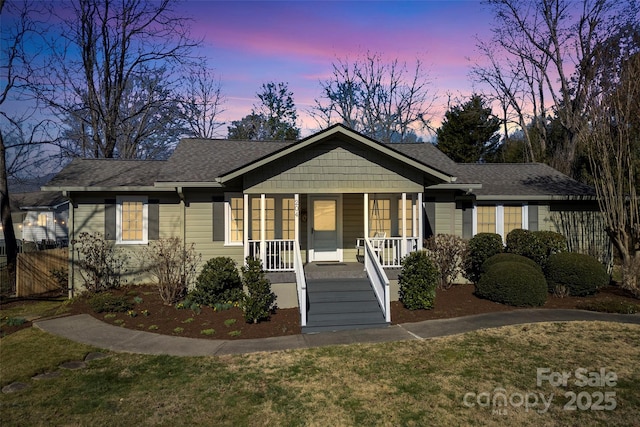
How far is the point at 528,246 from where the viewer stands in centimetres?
1210

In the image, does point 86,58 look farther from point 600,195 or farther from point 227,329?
point 600,195

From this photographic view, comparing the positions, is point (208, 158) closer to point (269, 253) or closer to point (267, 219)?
point (267, 219)

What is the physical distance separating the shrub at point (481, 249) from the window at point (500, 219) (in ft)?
3.82

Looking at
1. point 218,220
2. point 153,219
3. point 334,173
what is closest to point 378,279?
point 334,173

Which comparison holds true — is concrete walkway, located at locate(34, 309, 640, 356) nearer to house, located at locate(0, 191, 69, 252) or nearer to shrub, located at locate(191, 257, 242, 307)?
shrub, located at locate(191, 257, 242, 307)

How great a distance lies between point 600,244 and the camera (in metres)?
14.8

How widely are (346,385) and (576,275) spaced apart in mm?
8622

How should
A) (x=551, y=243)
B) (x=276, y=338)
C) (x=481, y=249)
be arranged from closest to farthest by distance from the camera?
(x=276, y=338) < (x=551, y=243) < (x=481, y=249)

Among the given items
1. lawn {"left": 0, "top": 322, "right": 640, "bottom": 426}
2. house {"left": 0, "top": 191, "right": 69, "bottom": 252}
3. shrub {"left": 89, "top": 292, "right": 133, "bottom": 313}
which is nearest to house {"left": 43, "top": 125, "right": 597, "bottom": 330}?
lawn {"left": 0, "top": 322, "right": 640, "bottom": 426}

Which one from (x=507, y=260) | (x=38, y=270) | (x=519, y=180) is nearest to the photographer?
(x=507, y=260)

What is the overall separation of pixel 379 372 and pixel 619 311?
7347 millimetres

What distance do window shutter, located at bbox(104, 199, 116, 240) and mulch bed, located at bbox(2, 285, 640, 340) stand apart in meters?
1.99

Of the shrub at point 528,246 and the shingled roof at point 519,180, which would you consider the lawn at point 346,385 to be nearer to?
the shrub at point 528,246

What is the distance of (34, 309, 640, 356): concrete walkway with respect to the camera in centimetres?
749
